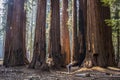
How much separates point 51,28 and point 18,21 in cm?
227

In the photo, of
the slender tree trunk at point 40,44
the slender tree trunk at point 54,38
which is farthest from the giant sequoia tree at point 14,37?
the slender tree trunk at point 40,44

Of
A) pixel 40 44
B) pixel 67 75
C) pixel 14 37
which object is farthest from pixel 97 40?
pixel 14 37

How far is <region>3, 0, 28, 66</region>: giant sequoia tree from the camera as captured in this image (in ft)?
46.9

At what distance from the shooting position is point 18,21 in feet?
49.4

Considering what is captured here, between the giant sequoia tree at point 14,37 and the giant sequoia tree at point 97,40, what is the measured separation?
181 inches

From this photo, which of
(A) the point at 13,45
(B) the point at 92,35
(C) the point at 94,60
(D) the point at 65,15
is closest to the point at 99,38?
(B) the point at 92,35

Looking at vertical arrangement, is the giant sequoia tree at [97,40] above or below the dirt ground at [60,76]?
above

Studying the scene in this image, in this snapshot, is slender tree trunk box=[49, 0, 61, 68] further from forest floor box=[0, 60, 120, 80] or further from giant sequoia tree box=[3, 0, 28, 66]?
forest floor box=[0, 60, 120, 80]

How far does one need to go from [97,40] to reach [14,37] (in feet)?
18.0

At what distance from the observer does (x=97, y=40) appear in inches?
468

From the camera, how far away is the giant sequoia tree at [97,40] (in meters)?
11.8

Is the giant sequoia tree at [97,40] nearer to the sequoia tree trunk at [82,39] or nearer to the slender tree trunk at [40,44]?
the slender tree trunk at [40,44]

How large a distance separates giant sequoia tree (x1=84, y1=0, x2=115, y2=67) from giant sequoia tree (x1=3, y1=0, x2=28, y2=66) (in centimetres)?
461

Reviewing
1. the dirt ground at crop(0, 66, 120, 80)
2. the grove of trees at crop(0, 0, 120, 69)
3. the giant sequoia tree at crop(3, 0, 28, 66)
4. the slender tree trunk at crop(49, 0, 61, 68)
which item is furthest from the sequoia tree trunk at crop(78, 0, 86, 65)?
the dirt ground at crop(0, 66, 120, 80)
